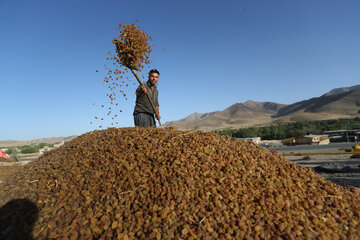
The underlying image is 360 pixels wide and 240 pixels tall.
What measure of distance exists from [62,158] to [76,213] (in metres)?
1.42

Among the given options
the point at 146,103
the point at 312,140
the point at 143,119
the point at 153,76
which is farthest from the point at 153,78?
the point at 312,140

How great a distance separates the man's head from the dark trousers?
734 millimetres

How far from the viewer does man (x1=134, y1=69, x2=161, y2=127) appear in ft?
15.4

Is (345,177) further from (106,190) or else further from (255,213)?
(106,190)

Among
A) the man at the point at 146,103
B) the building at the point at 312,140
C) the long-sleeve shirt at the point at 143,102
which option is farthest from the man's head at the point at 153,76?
the building at the point at 312,140

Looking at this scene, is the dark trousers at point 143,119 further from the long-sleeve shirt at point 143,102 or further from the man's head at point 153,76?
the man's head at point 153,76

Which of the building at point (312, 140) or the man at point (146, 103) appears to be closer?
the man at point (146, 103)

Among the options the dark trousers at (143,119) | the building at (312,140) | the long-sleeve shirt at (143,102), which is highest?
the long-sleeve shirt at (143,102)

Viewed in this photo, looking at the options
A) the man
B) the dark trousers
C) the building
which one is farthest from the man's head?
the building

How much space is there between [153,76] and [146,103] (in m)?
0.62

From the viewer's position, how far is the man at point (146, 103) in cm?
470

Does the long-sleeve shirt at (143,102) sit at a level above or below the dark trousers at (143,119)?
above

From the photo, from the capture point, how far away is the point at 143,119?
4758mm

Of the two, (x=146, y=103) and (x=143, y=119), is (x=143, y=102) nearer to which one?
(x=146, y=103)
